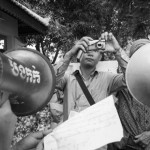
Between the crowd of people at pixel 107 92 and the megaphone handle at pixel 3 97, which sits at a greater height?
the megaphone handle at pixel 3 97

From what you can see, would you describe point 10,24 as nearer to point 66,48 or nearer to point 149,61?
point 66,48

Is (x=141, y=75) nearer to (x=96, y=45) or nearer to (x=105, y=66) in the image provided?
(x=96, y=45)

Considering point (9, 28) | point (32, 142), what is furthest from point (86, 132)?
point (9, 28)

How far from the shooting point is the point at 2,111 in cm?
133

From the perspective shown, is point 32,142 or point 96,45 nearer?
point 32,142

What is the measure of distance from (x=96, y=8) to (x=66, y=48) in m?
1.87

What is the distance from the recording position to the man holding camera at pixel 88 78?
8.61ft

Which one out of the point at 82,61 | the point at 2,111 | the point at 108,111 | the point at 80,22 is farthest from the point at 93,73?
the point at 80,22

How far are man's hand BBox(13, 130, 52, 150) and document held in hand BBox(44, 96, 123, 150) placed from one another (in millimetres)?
45

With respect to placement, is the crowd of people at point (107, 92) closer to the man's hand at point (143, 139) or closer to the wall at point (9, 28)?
the man's hand at point (143, 139)

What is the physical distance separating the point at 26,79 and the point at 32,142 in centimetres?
55

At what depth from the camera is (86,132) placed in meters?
Result: 1.77

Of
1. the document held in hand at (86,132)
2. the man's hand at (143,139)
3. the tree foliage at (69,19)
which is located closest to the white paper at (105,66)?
the man's hand at (143,139)

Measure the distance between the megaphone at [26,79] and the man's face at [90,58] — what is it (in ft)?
3.82
